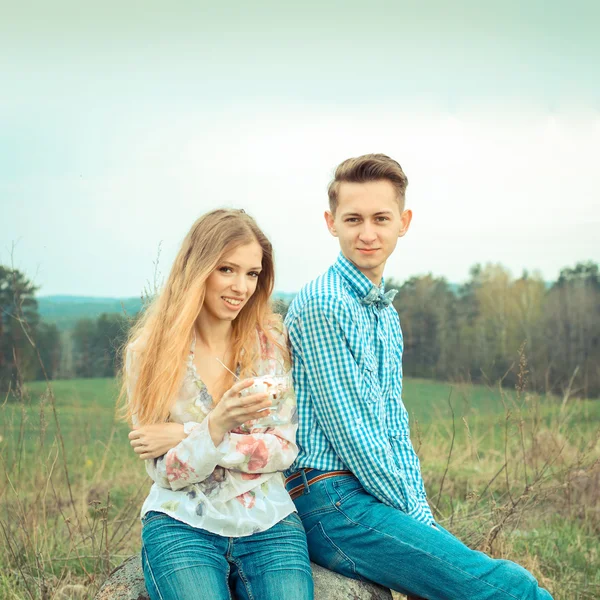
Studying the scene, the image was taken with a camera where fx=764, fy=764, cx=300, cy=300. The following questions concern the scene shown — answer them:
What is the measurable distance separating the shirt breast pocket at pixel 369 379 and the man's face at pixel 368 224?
1.29 feet

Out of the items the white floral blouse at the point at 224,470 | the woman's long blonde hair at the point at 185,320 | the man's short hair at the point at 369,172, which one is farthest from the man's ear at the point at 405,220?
the white floral blouse at the point at 224,470

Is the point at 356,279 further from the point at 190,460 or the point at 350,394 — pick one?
the point at 190,460

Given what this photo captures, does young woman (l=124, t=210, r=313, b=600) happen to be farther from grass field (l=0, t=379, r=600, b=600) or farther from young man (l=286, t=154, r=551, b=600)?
grass field (l=0, t=379, r=600, b=600)

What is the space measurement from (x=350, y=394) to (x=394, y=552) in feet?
1.92

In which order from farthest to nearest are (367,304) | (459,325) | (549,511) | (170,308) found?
(459,325) → (549,511) → (367,304) → (170,308)

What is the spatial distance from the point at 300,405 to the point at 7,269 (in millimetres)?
2288

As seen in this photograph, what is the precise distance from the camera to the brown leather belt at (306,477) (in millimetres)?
2908

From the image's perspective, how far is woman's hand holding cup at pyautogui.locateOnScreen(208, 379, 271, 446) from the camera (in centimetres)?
255

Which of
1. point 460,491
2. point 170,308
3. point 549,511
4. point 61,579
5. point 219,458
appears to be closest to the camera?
point 219,458

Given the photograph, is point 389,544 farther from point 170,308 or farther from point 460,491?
point 460,491

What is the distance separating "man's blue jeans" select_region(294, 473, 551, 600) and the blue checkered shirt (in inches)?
3.3

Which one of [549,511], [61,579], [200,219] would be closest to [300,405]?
[200,219]

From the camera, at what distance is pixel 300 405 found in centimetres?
300

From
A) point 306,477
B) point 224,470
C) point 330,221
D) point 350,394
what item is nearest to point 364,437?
point 350,394
